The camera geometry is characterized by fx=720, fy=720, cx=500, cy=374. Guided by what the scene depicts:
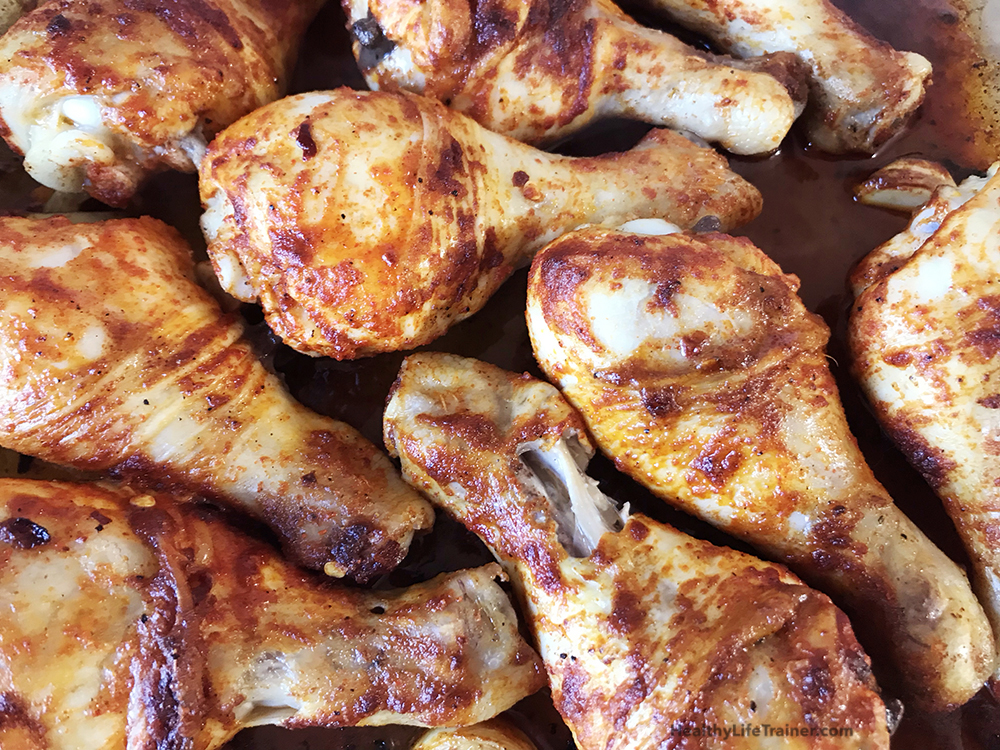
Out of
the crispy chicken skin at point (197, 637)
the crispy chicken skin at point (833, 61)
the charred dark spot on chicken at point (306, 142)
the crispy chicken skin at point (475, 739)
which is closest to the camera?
the crispy chicken skin at point (197, 637)

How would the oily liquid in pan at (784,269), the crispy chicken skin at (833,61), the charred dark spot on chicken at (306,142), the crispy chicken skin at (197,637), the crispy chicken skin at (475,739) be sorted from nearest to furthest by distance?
the crispy chicken skin at (197,637), the charred dark spot on chicken at (306,142), the crispy chicken skin at (475,739), the oily liquid in pan at (784,269), the crispy chicken skin at (833,61)

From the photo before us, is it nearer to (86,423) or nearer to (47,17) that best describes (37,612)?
(86,423)

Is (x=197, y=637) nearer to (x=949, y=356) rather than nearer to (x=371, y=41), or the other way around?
(x=371, y=41)

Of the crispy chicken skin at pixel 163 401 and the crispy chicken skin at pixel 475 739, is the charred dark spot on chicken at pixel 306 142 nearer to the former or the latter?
the crispy chicken skin at pixel 163 401

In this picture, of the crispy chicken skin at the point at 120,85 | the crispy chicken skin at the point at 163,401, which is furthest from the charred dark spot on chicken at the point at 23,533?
the crispy chicken skin at the point at 120,85

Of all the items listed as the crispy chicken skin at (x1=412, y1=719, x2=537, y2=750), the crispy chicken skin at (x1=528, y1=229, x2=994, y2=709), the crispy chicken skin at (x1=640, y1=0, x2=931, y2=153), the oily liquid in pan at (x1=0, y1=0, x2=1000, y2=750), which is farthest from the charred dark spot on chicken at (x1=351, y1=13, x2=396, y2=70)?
the crispy chicken skin at (x1=412, y1=719, x2=537, y2=750)

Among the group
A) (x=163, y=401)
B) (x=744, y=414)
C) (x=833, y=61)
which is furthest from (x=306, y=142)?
(x=833, y=61)
